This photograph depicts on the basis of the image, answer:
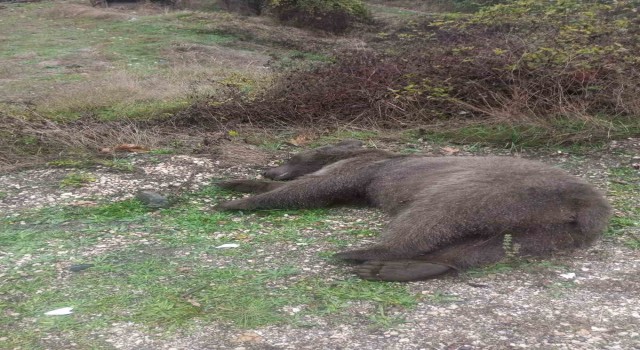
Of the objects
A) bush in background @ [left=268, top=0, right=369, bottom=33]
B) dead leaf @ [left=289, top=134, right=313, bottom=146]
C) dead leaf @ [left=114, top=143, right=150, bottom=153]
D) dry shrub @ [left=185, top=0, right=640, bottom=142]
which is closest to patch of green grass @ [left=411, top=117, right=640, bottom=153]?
dry shrub @ [left=185, top=0, right=640, bottom=142]

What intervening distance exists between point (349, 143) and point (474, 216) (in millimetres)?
2488

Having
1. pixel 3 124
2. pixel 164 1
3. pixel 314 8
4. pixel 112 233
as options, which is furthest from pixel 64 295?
pixel 164 1

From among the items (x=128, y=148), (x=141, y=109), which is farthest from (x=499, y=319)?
(x=141, y=109)

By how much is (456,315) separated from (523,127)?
3995mm

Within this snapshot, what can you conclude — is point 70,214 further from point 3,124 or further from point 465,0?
point 465,0

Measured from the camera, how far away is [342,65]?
8539 mm

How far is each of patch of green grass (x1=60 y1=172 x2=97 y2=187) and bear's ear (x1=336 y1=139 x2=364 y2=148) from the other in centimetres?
216

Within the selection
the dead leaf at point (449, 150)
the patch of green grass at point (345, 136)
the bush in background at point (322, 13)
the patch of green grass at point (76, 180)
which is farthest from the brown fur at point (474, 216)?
the bush in background at point (322, 13)

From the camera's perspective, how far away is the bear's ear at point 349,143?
21.3ft

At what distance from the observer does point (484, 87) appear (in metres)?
7.74

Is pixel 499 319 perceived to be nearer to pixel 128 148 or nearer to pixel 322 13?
pixel 128 148

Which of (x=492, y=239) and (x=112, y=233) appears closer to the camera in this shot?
(x=492, y=239)

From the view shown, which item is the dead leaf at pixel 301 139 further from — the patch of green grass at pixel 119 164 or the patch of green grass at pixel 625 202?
the patch of green grass at pixel 625 202

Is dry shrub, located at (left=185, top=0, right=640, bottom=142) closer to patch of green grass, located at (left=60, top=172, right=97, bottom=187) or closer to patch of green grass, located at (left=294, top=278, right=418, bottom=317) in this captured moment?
patch of green grass, located at (left=60, top=172, right=97, bottom=187)
